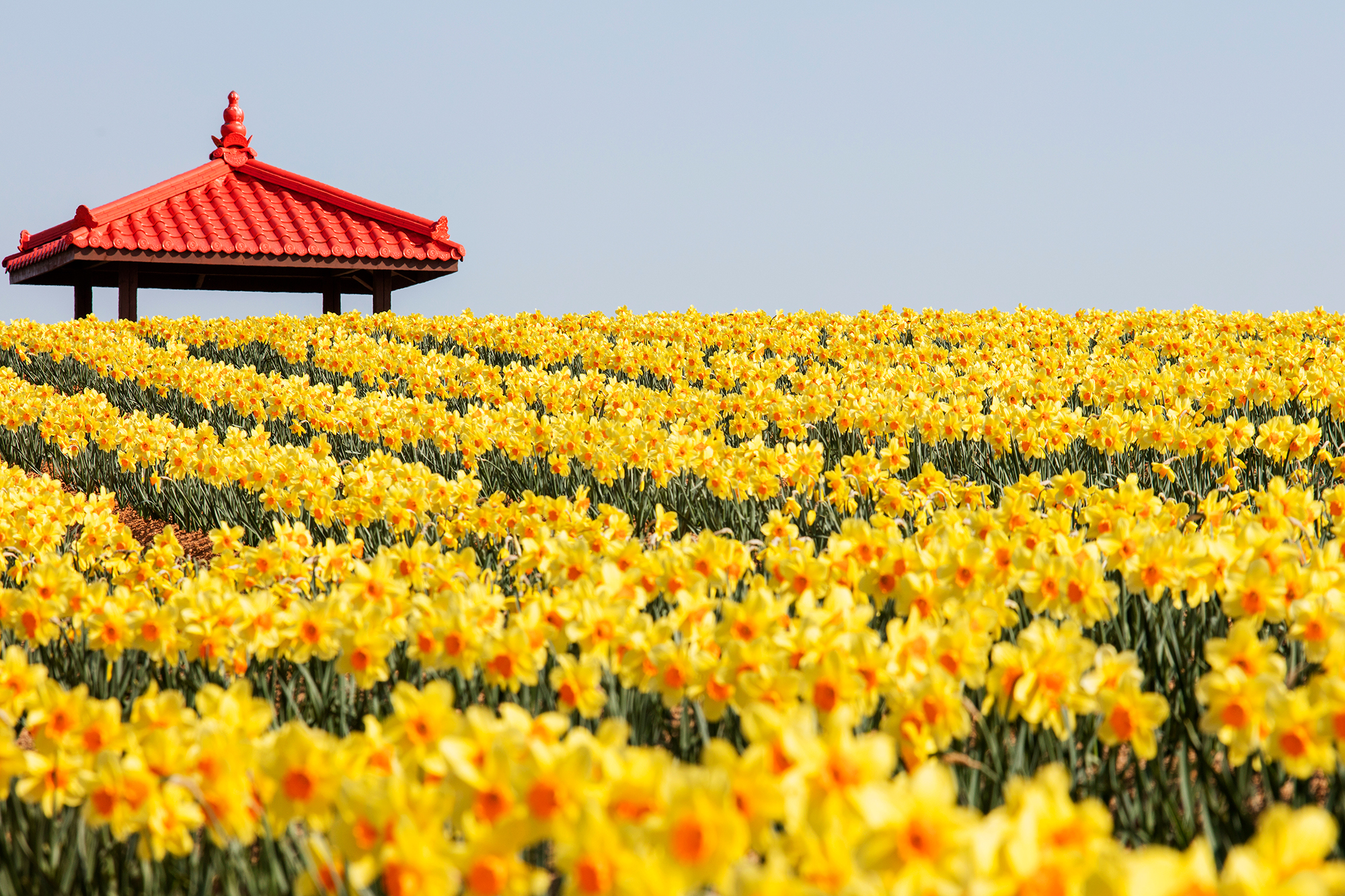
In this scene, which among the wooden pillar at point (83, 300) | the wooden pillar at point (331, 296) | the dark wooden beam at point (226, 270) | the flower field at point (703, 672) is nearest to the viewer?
the flower field at point (703, 672)

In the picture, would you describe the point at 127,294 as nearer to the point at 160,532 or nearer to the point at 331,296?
the point at 331,296

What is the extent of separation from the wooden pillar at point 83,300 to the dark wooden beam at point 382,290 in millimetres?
6231

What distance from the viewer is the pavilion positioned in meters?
18.9

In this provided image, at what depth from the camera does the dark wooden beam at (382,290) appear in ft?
68.3

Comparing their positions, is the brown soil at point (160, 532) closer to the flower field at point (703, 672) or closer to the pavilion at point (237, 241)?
the flower field at point (703, 672)

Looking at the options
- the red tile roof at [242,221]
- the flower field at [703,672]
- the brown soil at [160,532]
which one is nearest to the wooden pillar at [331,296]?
the red tile roof at [242,221]

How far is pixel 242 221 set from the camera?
67.0 feet

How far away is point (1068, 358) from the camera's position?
10703mm

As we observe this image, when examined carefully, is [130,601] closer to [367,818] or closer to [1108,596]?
[367,818]

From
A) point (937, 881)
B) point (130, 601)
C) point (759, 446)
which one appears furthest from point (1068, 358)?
point (937, 881)

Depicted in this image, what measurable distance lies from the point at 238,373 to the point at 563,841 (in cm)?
1112

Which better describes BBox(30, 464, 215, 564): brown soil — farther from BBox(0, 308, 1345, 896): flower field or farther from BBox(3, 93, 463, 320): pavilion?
BBox(3, 93, 463, 320): pavilion

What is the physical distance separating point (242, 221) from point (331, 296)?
3014mm

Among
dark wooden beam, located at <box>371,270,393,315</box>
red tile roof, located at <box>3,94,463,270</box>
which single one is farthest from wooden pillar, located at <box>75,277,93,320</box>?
dark wooden beam, located at <box>371,270,393,315</box>
